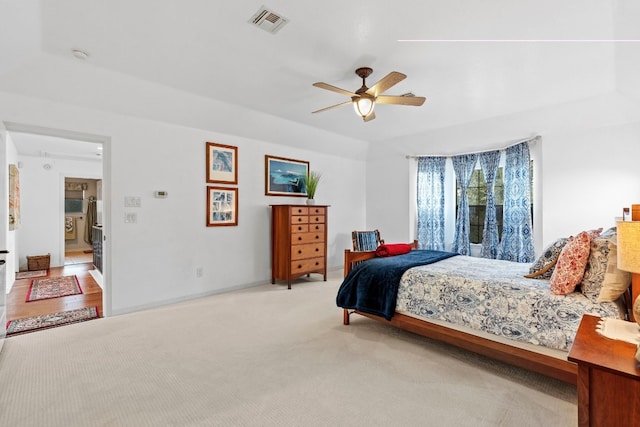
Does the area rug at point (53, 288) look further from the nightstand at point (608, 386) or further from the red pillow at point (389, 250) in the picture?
the nightstand at point (608, 386)

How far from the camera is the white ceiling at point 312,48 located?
219 cm

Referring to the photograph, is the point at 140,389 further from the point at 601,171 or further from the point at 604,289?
the point at 601,171

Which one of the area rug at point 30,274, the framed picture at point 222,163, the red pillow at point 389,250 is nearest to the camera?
the red pillow at point 389,250

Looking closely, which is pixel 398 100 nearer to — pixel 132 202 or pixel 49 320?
pixel 132 202

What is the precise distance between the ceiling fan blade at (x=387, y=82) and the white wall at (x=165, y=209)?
232 centimetres

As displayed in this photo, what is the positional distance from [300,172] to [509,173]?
3468mm

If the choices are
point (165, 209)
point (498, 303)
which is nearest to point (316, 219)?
point (165, 209)

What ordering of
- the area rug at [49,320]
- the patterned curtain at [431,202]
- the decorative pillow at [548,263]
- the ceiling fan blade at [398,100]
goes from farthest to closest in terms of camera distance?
the patterned curtain at [431,202] → the area rug at [49,320] → the ceiling fan blade at [398,100] → the decorative pillow at [548,263]

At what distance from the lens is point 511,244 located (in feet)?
16.3

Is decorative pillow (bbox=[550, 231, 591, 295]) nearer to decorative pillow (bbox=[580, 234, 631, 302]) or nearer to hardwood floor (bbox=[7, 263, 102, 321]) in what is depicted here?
decorative pillow (bbox=[580, 234, 631, 302])

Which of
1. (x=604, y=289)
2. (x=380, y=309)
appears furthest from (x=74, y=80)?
(x=604, y=289)

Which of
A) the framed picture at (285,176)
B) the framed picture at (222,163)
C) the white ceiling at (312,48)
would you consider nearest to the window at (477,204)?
the white ceiling at (312,48)

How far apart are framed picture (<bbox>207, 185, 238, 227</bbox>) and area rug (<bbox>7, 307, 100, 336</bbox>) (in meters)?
1.74

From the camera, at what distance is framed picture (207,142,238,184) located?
175 inches
